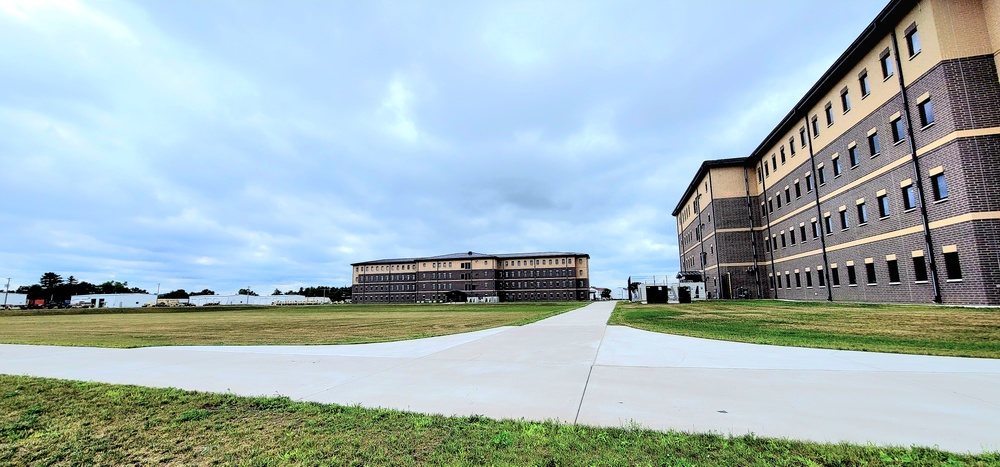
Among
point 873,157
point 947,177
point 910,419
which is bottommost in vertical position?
point 910,419

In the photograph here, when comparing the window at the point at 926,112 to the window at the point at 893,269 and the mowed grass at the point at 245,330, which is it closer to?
the window at the point at 893,269

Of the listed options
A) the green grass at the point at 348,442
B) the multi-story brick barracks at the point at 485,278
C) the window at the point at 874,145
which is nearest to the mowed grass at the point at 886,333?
the green grass at the point at 348,442

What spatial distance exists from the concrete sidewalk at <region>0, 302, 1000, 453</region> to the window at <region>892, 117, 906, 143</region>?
22.0 m

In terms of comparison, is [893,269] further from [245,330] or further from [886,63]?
[245,330]

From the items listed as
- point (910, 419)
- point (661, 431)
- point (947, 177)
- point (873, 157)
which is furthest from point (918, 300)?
point (661, 431)

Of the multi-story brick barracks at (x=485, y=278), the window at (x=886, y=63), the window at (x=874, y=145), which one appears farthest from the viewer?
the multi-story brick barracks at (x=485, y=278)

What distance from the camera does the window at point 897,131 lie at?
22.9 m

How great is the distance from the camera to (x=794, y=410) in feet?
14.6

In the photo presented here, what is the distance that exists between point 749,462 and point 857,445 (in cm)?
104

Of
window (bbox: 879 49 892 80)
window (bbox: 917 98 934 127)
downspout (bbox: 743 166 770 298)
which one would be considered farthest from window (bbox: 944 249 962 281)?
downspout (bbox: 743 166 770 298)

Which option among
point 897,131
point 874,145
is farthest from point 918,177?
point 874,145

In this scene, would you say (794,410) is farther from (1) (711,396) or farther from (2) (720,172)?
(2) (720,172)

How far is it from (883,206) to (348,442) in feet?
105

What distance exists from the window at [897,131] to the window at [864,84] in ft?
10.1
